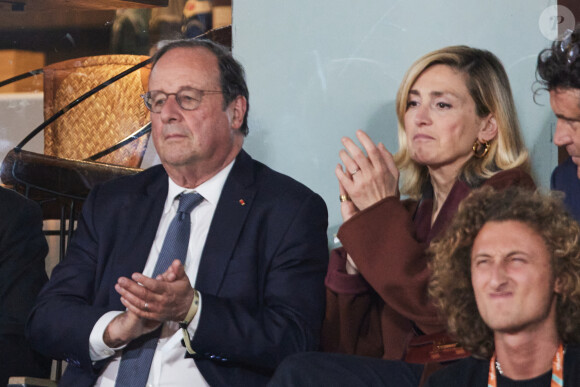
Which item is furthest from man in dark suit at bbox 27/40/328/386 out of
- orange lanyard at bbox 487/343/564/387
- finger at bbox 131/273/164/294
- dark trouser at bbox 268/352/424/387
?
orange lanyard at bbox 487/343/564/387

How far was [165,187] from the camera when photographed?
2.71 meters

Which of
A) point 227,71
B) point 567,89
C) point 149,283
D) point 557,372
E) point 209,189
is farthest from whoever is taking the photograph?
point 227,71

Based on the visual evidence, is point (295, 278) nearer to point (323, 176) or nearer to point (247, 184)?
point (247, 184)

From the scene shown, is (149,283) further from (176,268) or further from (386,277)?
(386,277)

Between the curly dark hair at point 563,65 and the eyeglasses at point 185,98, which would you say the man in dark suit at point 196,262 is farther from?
the curly dark hair at point 563,65

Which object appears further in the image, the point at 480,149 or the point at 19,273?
the point at 19,273

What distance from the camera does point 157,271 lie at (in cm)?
251

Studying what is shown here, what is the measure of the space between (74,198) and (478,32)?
1607 mm

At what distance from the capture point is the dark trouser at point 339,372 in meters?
2.05

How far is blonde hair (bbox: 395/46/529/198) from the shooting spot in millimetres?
2502

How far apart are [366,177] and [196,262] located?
0.54 meters

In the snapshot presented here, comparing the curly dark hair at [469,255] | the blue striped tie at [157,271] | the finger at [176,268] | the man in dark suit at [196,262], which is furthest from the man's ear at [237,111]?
the curly dark hair at [469,255]

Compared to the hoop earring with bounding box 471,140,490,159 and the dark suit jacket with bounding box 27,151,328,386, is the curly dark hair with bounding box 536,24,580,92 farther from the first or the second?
the dark suit jacket with bounding box 27,151,328,386

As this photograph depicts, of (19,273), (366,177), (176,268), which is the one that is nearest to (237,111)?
(366,177)
